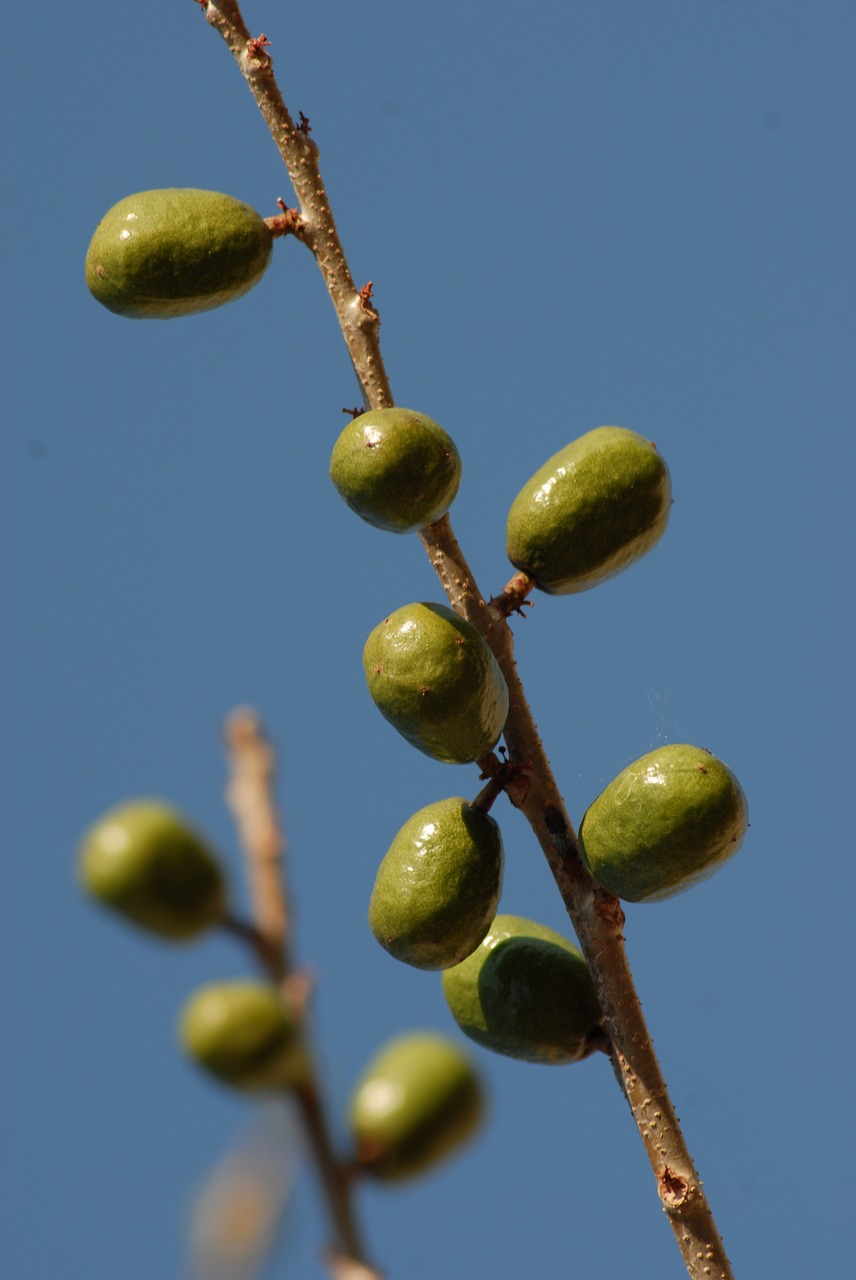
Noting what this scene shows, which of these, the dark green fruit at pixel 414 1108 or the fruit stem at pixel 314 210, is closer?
the dark green fruit at pixel 414 1108

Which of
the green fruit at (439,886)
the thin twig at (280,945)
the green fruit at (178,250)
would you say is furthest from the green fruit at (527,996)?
the thin twig at (280,945)

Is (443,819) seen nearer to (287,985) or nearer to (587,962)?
(587,962)

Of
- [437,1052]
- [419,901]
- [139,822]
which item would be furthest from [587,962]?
[139,822]

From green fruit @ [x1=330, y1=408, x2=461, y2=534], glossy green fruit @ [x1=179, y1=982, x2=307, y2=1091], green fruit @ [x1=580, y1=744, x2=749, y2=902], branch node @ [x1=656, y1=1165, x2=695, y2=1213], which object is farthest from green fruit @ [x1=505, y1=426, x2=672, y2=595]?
glossy green fruit @ [x1=179, y1=982, x2=307, y2=1091]

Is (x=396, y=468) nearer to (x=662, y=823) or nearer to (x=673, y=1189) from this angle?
(x=662, y=823)

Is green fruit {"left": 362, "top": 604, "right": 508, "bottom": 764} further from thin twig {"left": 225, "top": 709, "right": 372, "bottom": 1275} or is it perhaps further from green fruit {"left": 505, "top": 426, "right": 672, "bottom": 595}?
thin twig {"left": 225, "top": 709, "right": 372, "bottom": 1275}

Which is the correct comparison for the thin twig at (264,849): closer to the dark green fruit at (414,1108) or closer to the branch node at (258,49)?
the dark green fruit at (414,1108)

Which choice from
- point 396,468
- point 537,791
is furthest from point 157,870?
point 537,791
